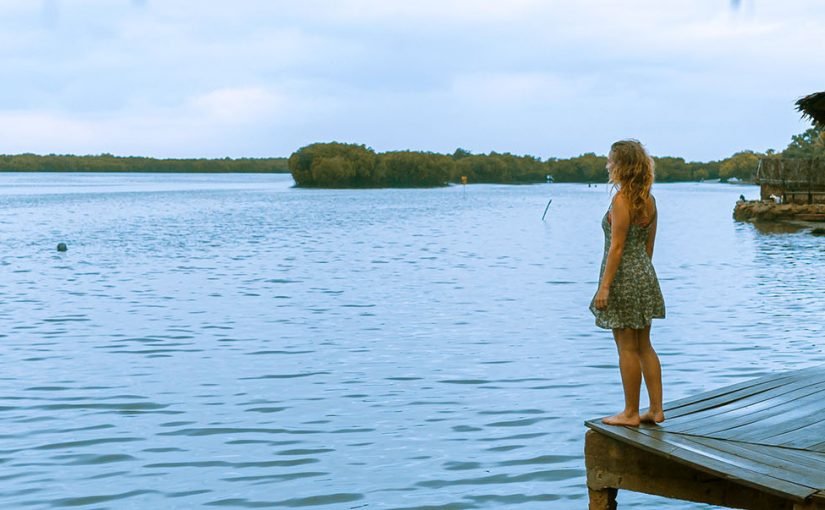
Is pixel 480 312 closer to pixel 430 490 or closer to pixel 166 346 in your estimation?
pixel 166 346

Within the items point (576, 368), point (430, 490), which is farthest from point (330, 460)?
point (576, 368)

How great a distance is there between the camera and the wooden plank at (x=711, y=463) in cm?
632

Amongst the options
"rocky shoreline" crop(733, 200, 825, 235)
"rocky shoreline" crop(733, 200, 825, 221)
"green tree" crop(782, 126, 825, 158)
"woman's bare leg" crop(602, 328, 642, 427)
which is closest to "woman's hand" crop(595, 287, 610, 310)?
"woman's bare leg" crop(602, 328, 642, 427)

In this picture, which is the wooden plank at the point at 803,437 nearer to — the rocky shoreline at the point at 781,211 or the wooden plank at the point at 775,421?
the wooden plank at the point at 775,421

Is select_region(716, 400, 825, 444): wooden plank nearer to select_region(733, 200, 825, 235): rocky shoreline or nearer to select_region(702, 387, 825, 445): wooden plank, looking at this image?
select_region(702, 387, 825, 445): wooden plank

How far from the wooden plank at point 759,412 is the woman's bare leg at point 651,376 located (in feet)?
0.50

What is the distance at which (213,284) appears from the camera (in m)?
30.7

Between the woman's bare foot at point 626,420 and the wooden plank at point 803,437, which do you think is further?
the woman's bare foot at point 626,420

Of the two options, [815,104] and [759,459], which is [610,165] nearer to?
[759,459]

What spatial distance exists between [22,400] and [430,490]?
6.70m

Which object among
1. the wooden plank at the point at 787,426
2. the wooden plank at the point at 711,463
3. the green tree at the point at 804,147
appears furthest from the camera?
the green tree at the point at 804,147

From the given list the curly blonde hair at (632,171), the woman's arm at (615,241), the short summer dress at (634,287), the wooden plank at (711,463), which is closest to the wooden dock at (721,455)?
the wooden plank at (711,463)

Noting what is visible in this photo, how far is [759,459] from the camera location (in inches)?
271

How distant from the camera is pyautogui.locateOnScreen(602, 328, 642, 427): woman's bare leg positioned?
7.69m
